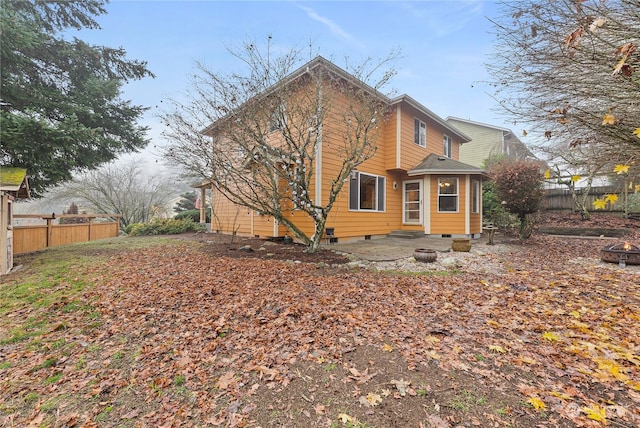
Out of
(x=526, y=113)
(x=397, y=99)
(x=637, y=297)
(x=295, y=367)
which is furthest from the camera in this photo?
(x=397, y=99)

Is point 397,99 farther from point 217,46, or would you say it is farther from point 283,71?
point 217,46

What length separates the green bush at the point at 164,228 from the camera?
45.6ft

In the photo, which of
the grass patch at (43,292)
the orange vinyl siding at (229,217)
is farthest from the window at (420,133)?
the grass patch at (43,292)

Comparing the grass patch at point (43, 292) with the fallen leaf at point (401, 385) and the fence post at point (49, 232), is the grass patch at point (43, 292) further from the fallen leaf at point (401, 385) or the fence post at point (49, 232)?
the fallen leaf at point (401, 385)

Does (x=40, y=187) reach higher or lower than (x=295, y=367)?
higher

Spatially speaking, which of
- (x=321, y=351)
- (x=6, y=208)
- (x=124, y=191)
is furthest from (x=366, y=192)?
(x=124, y=191)

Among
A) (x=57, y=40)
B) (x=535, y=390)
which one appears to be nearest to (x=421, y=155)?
(x=535, y=390)

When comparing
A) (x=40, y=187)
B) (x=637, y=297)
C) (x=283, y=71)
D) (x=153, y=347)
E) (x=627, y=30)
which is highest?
(x=283, y=71)

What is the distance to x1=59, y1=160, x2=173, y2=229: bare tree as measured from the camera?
17.6m

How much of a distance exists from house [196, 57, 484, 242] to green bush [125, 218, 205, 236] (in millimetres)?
2575

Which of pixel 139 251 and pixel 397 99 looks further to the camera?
pixel 397 99

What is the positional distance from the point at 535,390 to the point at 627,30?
11.6 ft

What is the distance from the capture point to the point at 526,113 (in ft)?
13.0

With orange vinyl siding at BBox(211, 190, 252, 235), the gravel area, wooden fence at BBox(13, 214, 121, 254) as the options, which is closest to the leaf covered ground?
the gravel area
